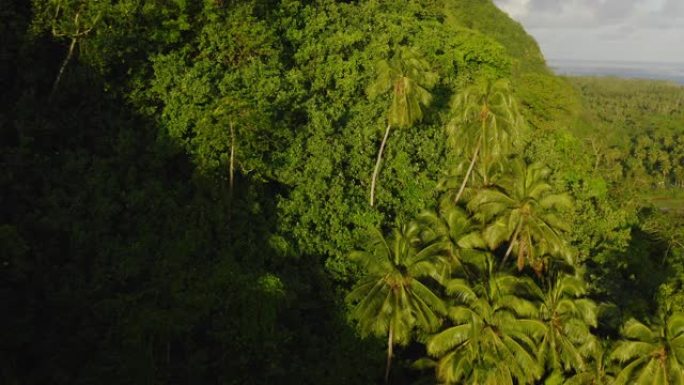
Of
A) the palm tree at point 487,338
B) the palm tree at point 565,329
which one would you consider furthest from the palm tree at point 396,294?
the palm tree at point 565,329

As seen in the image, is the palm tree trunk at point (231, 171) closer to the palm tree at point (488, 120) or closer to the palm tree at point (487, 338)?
the palm tree at point (488, 120)

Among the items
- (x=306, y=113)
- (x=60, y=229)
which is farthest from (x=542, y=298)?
(x=60, y=229)

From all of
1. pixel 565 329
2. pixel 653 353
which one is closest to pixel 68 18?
pixel 565 329

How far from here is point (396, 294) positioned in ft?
94.1

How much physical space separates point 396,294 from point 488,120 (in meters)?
11.2

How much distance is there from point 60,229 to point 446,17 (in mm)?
50420

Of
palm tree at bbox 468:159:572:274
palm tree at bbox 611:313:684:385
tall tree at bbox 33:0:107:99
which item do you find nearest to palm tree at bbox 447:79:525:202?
palm tree at bbox 468:159:572:274

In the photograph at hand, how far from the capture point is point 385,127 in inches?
1583

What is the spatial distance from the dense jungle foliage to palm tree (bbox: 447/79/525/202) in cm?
14

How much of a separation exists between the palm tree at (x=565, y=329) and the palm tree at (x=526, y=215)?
2.56m

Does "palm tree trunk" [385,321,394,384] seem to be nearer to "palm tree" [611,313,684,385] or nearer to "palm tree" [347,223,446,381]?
"palm tree" [347,223,446,381]

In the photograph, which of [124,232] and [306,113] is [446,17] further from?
[124,232]

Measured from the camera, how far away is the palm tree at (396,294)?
28609 mm

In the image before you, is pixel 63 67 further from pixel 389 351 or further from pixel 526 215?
pixel 526 215
